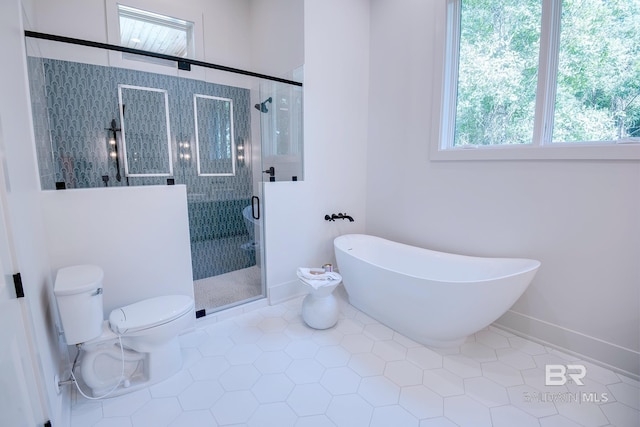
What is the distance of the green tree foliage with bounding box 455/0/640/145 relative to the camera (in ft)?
5.92

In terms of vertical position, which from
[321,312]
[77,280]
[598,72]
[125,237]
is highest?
[598,72]

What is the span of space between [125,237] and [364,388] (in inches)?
74.5

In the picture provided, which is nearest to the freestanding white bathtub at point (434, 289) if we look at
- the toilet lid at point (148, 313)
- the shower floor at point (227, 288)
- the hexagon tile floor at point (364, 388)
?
the hexagon tile floor at point (364, 388)

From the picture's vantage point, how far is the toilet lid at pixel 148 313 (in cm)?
168

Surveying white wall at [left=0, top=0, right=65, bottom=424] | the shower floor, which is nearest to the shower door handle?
the shower floor

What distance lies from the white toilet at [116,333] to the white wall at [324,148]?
109 centimetres

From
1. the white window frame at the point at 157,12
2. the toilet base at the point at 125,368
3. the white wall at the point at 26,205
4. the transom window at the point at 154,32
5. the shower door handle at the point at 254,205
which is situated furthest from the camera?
the transom window at the point at 154,32

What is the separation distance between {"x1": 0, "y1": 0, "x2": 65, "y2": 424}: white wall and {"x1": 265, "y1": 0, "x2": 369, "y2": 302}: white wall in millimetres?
1551

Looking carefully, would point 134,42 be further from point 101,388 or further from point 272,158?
point 101,388

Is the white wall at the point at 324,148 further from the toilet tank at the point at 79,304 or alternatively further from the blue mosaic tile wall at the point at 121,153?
the toilet tank at the point at 79,304

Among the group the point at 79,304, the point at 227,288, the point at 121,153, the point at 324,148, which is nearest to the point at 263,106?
the point at 324,148

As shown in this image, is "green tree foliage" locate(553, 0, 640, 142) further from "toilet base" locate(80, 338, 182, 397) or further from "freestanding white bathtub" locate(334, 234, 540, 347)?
"toilet base" locate(80, 338, 182, 397)

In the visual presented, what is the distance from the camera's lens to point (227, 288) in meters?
2.84

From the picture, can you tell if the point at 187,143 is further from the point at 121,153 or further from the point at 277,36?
the point at 277,36
